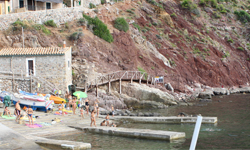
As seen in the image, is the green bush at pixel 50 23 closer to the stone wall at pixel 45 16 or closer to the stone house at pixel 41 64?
the stone wall at pixel 45 16

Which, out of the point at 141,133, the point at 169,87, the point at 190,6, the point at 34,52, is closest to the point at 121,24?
the point at 169,87

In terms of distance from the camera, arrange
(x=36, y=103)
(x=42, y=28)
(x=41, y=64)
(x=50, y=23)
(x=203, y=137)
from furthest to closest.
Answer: (x=50, y=23)
(x=42, y=28)
(x=41, y=64)
(x=36, y=103)
(x=203, y=137)

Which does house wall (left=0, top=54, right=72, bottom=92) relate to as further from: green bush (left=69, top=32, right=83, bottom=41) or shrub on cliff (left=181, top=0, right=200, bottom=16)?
shrub on cliff (left=181, top=0, right=200, bottom=16)

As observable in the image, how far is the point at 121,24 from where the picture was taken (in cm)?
4953

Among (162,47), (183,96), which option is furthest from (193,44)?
(183,96)

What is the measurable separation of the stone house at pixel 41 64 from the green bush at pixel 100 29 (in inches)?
617

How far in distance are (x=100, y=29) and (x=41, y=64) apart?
17.4 meters

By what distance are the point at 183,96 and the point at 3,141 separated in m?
29.0

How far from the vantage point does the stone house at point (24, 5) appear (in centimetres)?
4125

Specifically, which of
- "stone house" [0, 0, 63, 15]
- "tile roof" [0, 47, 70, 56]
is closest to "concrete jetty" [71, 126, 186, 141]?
"tile roof" [0, 47, 70, 56]

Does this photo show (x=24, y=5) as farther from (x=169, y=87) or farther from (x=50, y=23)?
(x=169, y=87)

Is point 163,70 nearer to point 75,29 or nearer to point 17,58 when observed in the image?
point 75,29

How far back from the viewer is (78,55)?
38000mm

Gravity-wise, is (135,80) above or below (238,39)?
below
